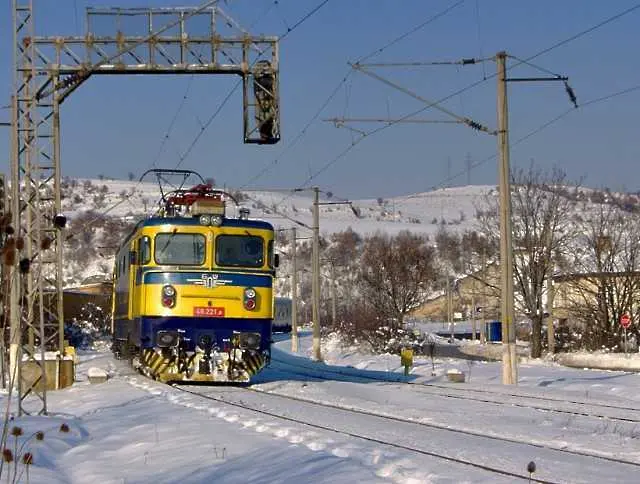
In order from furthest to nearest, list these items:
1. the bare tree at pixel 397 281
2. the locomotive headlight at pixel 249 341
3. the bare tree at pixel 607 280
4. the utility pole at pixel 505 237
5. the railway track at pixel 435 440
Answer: the bare tree at pixel 397 281 < the bare tree at pixel 607 280 < the utility pole at pixel 505 237 < the locomotive headlight at pixel 249 341 < the railway track at pixel 435 440

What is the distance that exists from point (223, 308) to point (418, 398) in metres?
4.24

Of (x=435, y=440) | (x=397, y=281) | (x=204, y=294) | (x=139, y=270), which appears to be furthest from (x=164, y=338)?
(x=397, y=281)

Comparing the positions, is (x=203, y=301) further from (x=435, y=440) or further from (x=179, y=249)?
(x=435, y=440)

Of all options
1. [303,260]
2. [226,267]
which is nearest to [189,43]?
[226,267]

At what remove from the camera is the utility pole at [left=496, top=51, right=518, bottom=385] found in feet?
78.5

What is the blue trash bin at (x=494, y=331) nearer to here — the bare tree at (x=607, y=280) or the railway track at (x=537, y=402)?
the bare tree at (x=607, y=280)

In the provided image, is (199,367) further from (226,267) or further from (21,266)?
(21,266)

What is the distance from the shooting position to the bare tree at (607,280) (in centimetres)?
4625

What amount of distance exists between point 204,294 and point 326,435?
891cm

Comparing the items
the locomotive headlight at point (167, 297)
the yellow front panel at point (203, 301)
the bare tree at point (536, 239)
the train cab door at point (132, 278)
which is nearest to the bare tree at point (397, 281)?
the bare tree at point (536, 239)

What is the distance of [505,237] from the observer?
24.4 m

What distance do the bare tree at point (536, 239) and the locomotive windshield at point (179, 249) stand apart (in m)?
24.3

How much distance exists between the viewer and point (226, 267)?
69.5ft

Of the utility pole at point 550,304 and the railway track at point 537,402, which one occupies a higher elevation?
the utility pole at point 550,304
